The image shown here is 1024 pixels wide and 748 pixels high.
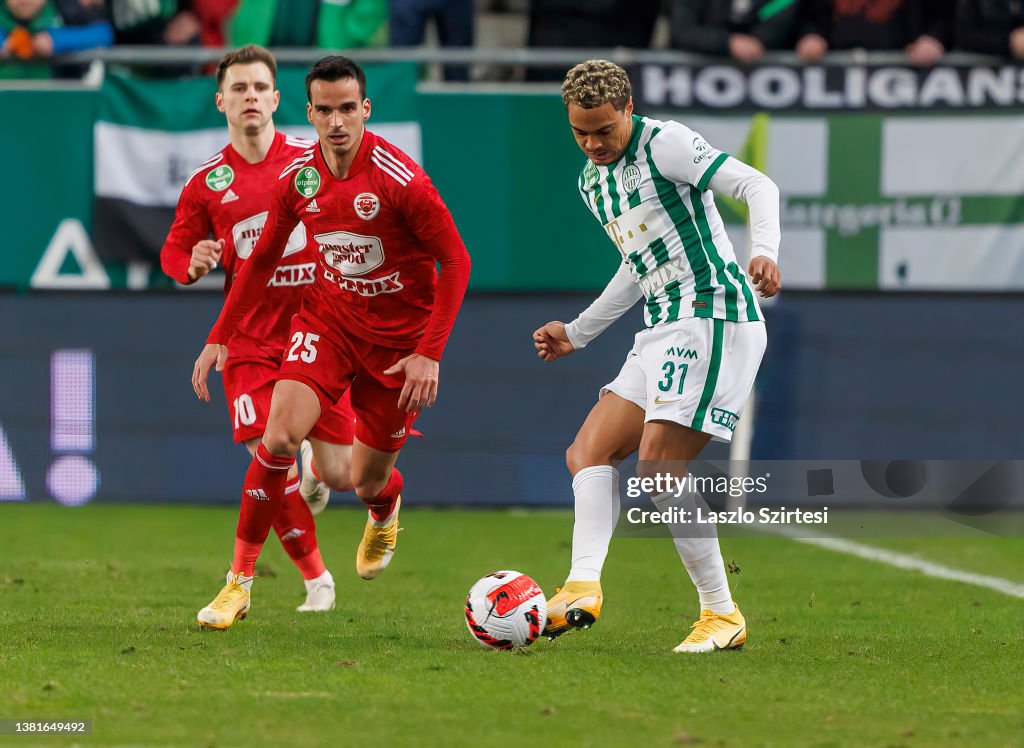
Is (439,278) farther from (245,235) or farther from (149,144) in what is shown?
(149,144)

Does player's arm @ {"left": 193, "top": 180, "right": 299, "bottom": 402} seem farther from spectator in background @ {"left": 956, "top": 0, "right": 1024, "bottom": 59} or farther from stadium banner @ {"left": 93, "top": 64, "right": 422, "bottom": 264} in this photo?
spectator in background @ {"left": 956, "top": 0, "right": 1024, "bottom": 59}

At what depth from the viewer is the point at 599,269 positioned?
38.7 feet

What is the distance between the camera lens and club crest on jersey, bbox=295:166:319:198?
6602 millimetres

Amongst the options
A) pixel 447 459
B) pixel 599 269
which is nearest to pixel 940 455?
pixel 599 269

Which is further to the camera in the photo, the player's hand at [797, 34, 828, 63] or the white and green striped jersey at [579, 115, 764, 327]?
the player's hand at [797, 34, 828, 63]

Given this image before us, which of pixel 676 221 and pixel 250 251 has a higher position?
pixel 676 221

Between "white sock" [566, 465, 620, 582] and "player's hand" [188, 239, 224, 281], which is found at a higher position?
"player's hand" [188, 239, 224, 281]

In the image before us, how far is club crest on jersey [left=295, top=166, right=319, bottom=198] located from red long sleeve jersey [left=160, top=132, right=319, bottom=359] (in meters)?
0.80

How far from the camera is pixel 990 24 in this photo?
38.7 feet

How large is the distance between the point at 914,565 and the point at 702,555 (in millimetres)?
3580

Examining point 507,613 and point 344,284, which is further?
point 344,284

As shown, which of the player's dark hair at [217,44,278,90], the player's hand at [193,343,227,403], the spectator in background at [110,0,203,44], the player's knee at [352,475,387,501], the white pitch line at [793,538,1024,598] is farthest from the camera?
the spectator in background at [110,0,203,44]

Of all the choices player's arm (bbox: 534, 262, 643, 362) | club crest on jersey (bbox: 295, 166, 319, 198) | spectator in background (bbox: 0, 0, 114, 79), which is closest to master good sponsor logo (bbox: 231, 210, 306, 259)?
club crest on jersey (bbox: 295, 166, 319, 198)

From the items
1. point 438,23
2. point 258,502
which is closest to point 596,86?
point 258,502
